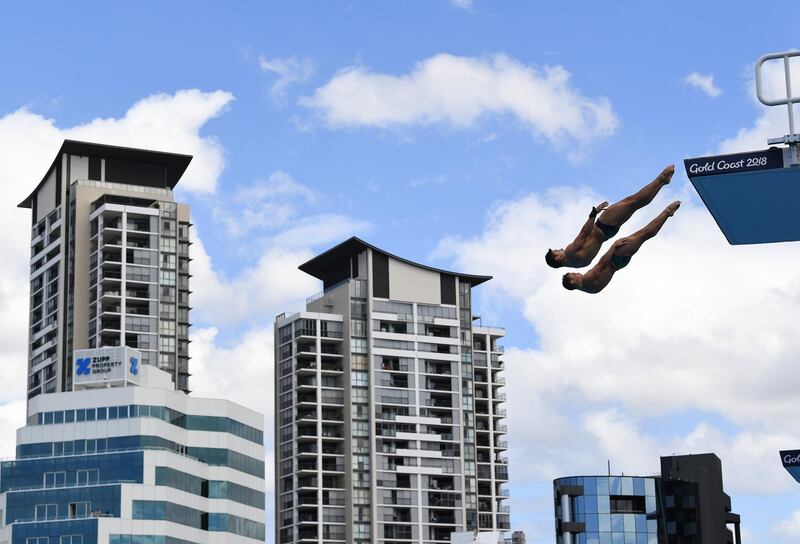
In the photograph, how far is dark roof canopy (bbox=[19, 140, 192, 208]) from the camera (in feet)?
490

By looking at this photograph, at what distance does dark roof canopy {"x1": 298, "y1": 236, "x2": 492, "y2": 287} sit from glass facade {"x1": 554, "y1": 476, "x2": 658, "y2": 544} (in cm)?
3683

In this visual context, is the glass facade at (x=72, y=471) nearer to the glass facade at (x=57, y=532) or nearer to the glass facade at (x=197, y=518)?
the glass facade at (x=197, y=518)

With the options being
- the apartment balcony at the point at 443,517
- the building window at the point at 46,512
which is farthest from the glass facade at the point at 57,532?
the apartment balcony at the point at 443,517

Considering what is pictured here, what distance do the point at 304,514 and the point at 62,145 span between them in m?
45.4

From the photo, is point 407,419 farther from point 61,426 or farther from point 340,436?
point 61,426

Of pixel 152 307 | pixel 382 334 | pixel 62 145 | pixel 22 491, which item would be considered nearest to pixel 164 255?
pixel 152 307

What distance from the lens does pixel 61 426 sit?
359 ft

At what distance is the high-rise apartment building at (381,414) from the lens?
154 m

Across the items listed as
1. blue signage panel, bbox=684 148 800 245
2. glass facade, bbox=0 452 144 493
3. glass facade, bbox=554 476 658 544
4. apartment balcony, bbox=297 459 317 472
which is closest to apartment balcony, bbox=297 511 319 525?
apartment balcony, bbox=297 459 317 472

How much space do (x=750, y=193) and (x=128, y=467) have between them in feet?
291

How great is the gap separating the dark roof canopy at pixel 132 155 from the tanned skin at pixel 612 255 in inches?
5140

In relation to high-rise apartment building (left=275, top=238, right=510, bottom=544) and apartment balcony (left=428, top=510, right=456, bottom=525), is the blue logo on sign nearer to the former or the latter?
high-rise apartment building (left=275, top=238, right=510, bottom=544)

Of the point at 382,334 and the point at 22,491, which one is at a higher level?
the point at 382,334

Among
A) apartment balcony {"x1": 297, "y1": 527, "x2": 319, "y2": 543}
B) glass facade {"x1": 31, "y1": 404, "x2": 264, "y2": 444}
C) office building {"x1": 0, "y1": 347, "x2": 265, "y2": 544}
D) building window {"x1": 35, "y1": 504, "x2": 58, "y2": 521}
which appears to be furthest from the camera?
apartment balcony {"x1": 297, "y1": 527, "x2": 319, "y2": 543}
